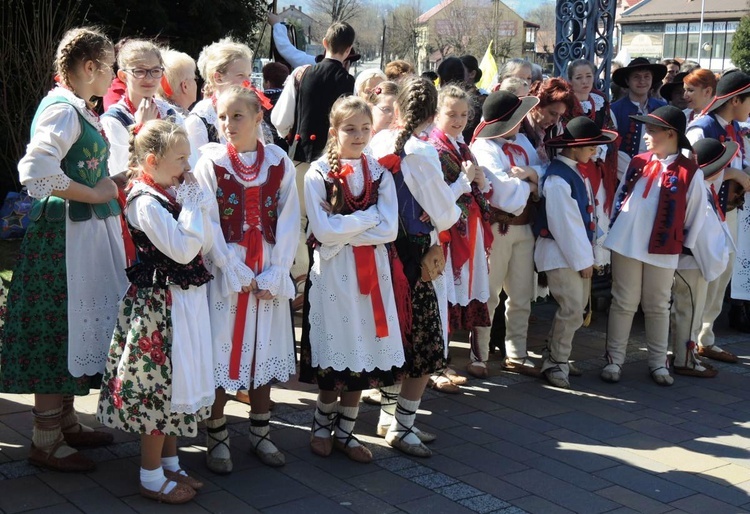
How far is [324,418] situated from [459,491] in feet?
2.59

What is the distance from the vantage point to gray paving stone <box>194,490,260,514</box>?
3908 mm

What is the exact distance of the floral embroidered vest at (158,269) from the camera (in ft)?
12.6

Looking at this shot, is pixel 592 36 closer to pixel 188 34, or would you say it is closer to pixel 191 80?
pixel 191 80

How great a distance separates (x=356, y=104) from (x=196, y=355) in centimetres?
141

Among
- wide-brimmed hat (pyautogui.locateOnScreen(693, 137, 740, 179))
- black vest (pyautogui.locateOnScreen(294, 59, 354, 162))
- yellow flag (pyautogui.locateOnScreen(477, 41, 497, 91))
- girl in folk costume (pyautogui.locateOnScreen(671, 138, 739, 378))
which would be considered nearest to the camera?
girl in folk costume (pyautogui.locateOnScreen(671, 138, 739, 378))

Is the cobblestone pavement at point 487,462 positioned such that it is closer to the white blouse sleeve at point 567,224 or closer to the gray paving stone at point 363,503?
the gray paving stone at point 363,503

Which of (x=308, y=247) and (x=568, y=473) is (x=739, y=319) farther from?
(x=308, y=247)

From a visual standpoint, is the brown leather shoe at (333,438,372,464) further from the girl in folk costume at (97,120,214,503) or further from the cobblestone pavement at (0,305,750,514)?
the girl in folk costume at (97,120,214,503)

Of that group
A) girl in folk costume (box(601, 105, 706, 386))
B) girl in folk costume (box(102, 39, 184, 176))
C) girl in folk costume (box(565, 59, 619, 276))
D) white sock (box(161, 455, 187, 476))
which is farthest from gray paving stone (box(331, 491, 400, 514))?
girl in folk costume (box(565, 59, 619, 276))

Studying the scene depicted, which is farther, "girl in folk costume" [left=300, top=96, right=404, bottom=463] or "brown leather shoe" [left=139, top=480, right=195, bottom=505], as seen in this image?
"girl in folk costume" [left=300, top=96, right=404, bottom=463]

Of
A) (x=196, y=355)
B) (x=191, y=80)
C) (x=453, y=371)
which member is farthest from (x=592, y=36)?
(x=196, y=355)

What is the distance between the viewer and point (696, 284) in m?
6.37

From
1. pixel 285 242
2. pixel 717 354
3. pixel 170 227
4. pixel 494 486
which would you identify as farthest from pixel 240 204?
pixel 717 354

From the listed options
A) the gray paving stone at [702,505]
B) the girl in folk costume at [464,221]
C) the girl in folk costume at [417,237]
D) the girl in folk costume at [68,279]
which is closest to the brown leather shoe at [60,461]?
the girl in folk costume at [68,279]
